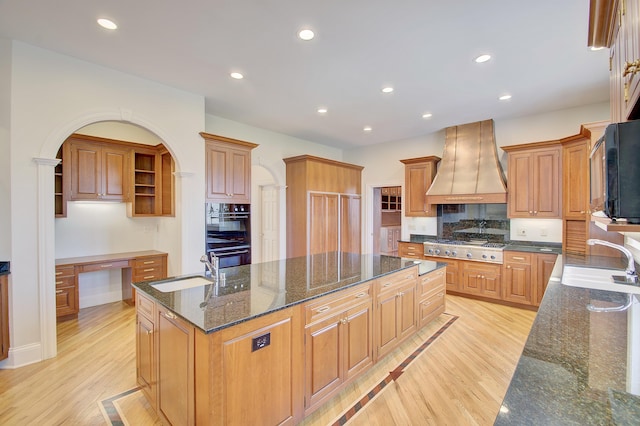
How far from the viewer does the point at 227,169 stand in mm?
4180

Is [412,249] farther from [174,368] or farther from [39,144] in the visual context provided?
[39,144]

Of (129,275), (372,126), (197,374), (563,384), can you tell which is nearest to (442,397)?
(563,384)

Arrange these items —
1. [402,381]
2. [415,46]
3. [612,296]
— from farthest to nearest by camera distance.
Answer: [415,46] → [402,381] → [612,296]

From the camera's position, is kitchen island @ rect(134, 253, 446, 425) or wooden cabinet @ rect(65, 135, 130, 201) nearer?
kitchen island @ rect(134, 253, 446, 425)

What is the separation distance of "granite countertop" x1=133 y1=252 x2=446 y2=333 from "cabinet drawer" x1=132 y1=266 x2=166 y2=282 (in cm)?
240

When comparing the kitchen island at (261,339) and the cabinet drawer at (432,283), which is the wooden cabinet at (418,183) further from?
the kitchen island at (261,339)

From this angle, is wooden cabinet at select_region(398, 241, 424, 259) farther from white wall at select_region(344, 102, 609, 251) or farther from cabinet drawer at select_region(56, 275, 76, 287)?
cabinet drawer at select_region(56, 275, 76, 287)

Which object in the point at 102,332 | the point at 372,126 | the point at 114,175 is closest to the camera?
the point at 102,332

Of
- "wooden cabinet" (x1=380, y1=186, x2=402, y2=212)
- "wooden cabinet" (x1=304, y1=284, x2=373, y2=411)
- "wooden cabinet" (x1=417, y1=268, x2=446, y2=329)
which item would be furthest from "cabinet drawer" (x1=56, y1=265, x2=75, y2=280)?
"wooden cabinet" (x1=380, y1=186, x2=402, y2=212)

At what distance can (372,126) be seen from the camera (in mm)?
5176

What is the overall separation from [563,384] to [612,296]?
1.44 metres

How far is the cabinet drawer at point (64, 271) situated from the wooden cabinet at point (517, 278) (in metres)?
6.02

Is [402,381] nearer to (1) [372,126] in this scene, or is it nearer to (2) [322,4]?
→ (2) [322,4]

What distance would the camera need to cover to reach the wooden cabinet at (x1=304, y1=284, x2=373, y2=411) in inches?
76.5
